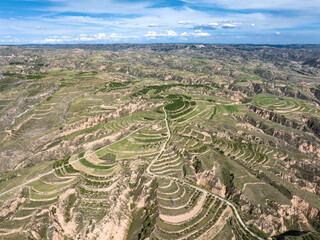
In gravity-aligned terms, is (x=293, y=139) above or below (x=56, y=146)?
below

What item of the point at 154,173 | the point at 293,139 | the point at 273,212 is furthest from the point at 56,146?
the point at 293,139

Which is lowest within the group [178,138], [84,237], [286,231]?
[286,231]

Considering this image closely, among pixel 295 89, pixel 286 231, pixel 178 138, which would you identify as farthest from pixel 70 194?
pixel 295 89

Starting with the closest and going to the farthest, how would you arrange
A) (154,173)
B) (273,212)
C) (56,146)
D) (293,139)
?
1. (273,212)
2. (154,173)
3. (56,146)
4. (293,139)

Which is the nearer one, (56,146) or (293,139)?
(56,146)

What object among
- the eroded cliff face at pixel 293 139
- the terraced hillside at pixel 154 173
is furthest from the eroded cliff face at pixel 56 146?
the eroded cliff face at pixel 293 139

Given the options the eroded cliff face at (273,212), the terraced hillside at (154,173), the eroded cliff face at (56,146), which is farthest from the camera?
the eroded cliff face at (56,146)

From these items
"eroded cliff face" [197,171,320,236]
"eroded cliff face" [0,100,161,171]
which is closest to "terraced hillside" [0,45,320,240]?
"eroded cliff face" [197,171,320,236]

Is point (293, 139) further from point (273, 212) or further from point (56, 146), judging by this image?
point (56, 146)

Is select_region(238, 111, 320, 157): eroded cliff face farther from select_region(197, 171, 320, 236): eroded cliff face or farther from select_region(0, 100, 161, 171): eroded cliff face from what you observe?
select_region(0, 100, 161, 171): eroded cliff face

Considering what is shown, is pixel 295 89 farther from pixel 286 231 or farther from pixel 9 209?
pixel 9 209

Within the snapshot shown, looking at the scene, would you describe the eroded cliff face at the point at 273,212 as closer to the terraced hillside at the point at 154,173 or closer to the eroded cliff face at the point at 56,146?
the terraced hillside at the point at 154,173
